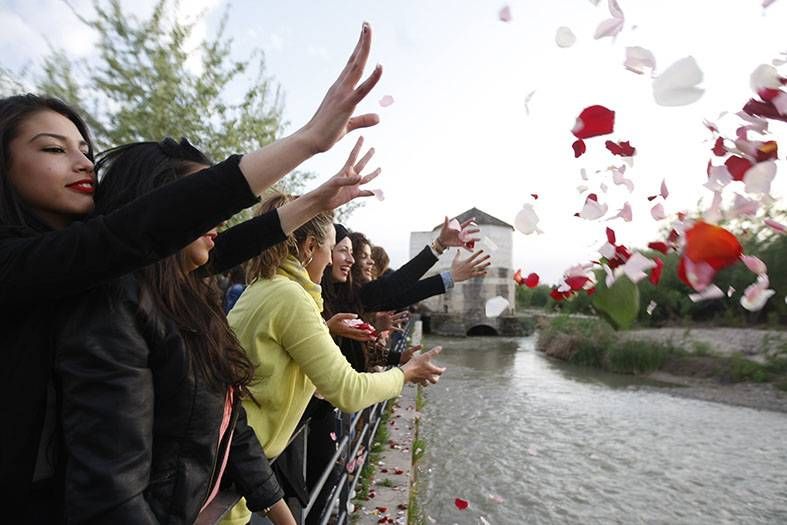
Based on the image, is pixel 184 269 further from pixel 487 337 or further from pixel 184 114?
pixel 487 337

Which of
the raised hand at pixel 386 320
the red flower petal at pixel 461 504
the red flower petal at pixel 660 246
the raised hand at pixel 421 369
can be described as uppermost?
the red flower petal at pixel 660 246

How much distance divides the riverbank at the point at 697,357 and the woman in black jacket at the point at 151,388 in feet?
40.3

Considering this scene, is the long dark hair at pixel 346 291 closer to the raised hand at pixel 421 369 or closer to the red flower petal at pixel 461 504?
the raised hand at pixel 421 369

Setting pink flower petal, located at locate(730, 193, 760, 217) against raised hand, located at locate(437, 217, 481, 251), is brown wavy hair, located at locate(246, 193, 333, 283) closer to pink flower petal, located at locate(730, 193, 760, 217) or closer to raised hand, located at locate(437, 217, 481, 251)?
raised hand, located at locate(437, 217, 481, 251)

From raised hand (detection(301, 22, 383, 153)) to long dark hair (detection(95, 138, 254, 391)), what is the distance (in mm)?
399

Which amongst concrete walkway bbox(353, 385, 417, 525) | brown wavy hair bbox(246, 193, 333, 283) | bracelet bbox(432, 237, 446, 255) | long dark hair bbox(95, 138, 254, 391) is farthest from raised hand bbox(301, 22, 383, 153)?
concrete walkway bbox(353, 385, 417, 525)

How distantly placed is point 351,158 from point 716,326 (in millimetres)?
20214

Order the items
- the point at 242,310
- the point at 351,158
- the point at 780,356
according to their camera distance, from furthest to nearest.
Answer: the point at 780,356 < the point at 242,310 < the point at 351,158

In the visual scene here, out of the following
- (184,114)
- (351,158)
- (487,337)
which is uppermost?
(184,114)

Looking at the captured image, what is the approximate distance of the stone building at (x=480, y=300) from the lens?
28797mm

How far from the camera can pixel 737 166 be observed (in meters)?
1.30

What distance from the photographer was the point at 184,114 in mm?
8852

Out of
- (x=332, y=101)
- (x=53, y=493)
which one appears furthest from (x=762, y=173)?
(x=53, y=493)

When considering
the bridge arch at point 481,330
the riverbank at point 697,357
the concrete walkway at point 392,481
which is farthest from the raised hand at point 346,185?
the bridge arch at point 481,330
